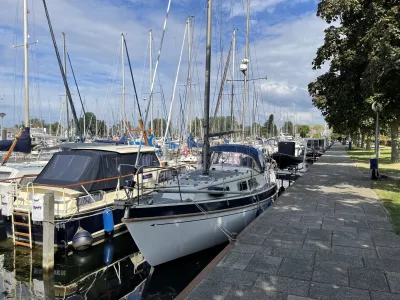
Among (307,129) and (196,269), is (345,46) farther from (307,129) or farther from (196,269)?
(307,129)

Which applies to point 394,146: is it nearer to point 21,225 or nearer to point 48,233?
point 48,233

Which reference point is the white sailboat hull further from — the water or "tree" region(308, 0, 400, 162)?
"tree" region(308, 0, 400, 162)

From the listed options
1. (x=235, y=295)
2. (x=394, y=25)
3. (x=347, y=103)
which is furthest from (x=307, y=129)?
(x=235, y=295)

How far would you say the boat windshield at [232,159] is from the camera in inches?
442

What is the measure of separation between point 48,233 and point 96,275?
4.78 feet

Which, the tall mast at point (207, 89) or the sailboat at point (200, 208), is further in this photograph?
the tall mast at point (207, 89)

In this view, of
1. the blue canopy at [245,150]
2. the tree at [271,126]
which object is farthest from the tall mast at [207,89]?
the tree at [271,126]

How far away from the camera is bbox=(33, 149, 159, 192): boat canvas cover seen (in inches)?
391

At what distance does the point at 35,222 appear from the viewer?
28.3 feet

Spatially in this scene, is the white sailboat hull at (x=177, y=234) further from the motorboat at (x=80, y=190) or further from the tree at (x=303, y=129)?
the tree at (x=303, y=129)

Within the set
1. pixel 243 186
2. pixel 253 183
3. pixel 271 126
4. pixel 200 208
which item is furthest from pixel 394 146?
pixel 271 126

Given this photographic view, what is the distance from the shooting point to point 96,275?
25.4ft

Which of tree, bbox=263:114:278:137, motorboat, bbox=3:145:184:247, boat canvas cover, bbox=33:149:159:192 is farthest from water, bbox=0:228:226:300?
tree, bbox=263:114:278:137

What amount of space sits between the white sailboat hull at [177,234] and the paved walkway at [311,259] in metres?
1.01
